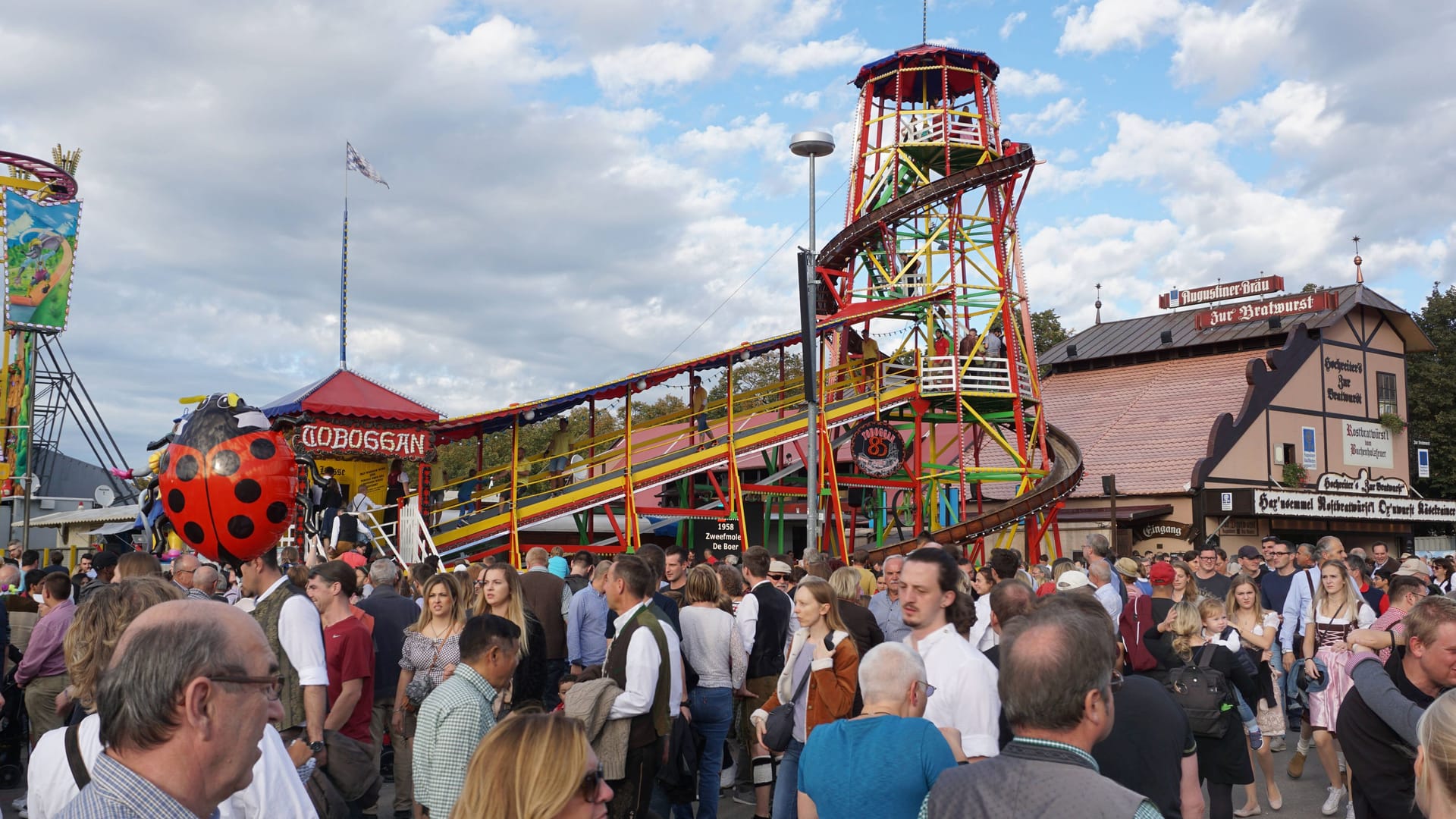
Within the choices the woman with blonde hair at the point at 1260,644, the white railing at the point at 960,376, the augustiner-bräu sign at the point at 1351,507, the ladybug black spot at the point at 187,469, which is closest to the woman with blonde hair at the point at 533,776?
the woman with blonde hair at the point at 1260,644

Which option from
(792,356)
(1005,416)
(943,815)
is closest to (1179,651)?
(943,815)

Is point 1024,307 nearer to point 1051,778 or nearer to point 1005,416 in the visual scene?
point 1005,416

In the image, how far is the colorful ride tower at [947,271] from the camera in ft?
83.8

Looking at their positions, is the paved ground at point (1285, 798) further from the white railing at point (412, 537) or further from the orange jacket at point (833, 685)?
the white railing at point (412, 537)

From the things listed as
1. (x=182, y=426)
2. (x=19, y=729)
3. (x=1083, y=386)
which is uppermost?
(x=1083, y=386)

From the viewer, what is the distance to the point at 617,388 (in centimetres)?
2197

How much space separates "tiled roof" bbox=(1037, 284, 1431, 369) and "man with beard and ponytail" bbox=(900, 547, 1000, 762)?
37839mm

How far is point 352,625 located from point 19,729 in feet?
19.8

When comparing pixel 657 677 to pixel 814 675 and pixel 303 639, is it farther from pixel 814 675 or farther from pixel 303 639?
pixel 303 639

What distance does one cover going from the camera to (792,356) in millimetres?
53500

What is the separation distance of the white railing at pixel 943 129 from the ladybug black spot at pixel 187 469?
2046cm

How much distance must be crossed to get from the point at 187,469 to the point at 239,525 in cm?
72

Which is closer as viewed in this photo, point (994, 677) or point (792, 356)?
point (994, 677)

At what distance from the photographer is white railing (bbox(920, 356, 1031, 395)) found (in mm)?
25406
